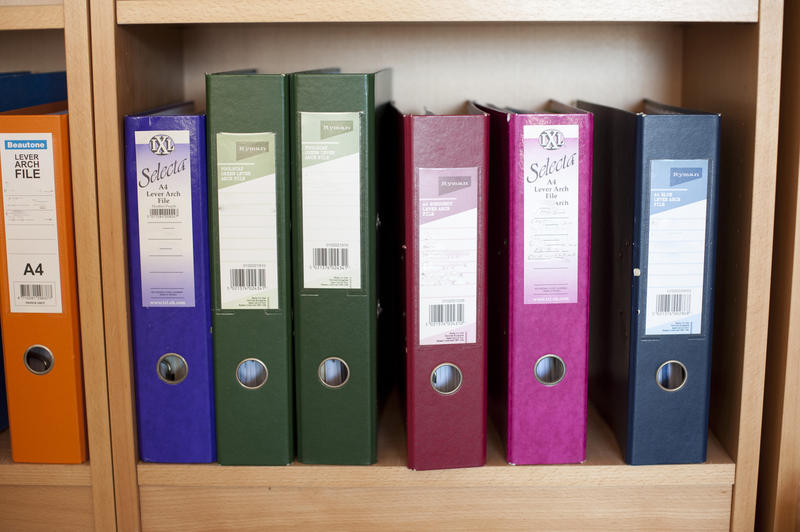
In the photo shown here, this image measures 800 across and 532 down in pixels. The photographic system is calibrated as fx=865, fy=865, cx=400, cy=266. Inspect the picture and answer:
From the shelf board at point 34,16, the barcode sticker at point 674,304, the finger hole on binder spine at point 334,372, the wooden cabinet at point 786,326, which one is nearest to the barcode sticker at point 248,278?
the finger hole on binder spine at point 334,372

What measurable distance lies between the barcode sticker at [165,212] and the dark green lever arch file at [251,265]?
3cm

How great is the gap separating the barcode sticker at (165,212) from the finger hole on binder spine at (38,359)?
0.14 meters

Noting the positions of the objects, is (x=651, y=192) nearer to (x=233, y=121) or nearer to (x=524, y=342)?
(x=524, y=342)

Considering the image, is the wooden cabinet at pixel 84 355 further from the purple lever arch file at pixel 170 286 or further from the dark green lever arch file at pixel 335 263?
the dark green lever arch file at pixel 335 263

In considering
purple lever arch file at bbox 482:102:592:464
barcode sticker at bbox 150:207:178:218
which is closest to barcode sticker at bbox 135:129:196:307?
barcode sticker at bbox 150:207:178:218

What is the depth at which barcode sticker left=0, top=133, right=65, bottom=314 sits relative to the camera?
90cm

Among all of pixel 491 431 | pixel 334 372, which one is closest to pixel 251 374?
pixel 334 372

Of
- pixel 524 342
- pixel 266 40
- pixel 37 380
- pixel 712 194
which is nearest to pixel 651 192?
pixel 712 194

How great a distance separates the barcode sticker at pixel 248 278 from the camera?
0.90 m

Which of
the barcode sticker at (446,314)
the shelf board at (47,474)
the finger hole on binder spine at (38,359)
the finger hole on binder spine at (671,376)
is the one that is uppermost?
the barcode sticker at (446,314)

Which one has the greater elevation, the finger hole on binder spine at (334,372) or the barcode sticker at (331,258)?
the barcode sticker at (331,258)

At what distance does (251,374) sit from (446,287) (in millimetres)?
235

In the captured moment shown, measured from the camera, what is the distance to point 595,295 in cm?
109

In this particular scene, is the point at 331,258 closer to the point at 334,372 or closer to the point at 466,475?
the point at 334,372
